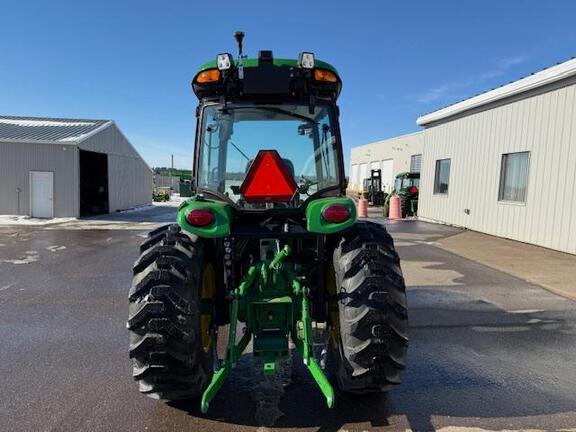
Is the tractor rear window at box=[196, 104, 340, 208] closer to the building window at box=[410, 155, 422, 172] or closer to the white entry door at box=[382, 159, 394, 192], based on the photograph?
the building window at box=[410, 155, 422, 172]

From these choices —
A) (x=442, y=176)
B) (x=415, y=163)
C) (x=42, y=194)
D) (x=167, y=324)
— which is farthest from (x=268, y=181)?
(x=415, y=163)

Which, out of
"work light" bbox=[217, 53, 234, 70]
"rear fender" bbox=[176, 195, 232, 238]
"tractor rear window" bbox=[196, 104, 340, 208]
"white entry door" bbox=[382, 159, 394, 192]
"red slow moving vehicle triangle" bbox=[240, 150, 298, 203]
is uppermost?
"white entry door" bbox=[382, 159, 394, 192]

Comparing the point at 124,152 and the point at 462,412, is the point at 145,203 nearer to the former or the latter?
the point at 124,152

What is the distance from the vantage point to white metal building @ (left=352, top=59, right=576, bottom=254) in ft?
32.8

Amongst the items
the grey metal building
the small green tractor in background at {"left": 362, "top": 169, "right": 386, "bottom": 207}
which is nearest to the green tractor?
the grey metal building

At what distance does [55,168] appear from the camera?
58.9 feet

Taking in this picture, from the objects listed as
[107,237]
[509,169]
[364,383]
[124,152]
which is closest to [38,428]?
[364,383]

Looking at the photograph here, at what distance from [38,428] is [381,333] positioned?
8.04 feet

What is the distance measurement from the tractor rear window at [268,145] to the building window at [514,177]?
33.1ft

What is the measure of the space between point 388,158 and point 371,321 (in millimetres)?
36307

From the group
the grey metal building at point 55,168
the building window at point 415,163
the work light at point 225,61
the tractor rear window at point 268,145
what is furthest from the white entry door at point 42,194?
the building window at point 415,163

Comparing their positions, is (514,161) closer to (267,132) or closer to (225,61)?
(267,132)

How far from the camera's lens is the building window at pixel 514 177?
11611 mm

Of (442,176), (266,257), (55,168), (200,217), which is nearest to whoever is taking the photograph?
(200,217)
